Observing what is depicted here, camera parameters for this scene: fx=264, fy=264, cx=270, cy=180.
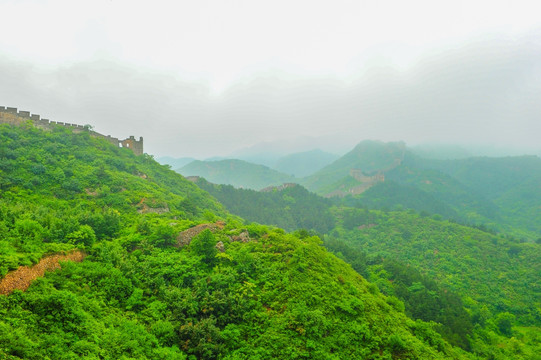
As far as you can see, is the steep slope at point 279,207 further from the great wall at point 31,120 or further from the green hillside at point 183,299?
the green hillside at point 183,299

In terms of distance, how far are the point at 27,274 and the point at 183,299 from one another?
671cm

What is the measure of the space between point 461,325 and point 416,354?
877 inches

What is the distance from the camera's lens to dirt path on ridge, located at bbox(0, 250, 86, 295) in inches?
407

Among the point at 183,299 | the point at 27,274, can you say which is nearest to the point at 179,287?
the point at 183,299

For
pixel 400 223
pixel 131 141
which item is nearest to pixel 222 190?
pixel 131 141

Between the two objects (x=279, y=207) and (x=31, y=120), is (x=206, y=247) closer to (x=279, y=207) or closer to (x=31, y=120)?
(x=31, y=120)

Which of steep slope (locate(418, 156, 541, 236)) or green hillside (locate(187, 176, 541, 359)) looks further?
steep slope (locate(418, 156, 541, 236))

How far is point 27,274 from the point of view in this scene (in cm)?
1127

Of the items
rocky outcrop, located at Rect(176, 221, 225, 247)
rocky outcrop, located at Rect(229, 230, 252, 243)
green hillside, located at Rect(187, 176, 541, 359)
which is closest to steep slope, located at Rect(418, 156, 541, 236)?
green hillside, located at Rect(187, 176, 541, 359)

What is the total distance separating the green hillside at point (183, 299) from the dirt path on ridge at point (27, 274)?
1.17ft

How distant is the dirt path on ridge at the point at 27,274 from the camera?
33.9 feet

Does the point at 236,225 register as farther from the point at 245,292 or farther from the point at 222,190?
the point at 222,190

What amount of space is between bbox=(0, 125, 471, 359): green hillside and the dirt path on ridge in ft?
1.17

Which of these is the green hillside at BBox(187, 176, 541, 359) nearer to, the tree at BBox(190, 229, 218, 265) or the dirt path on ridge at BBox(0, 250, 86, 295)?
the tree at BBox(190, 229, 218, 265)
